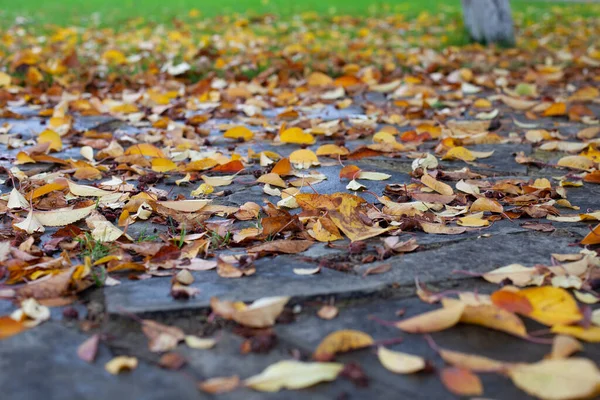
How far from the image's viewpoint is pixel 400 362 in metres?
1.20

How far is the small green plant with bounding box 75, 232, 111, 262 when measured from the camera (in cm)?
171

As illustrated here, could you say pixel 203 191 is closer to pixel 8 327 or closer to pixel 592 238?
pixel 8 327

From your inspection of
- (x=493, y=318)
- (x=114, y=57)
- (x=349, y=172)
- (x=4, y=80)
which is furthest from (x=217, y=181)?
(x=114, y=57)

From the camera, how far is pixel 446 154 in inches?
108

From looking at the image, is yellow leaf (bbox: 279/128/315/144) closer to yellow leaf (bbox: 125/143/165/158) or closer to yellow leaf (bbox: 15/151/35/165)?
yellow leaf (bbox: 125/143/165/158)

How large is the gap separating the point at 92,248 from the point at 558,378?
1194mm

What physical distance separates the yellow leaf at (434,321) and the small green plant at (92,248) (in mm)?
823

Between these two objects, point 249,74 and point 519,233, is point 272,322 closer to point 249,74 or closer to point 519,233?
point 519,233

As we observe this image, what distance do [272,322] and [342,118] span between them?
7.68 feet

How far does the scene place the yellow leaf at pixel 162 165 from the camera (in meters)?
2.59

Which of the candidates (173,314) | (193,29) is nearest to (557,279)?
(173,314)

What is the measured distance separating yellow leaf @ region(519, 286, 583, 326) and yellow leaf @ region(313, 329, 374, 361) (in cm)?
36

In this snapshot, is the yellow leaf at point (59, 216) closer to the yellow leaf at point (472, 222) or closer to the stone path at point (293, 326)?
the stone path at point (293, 326)

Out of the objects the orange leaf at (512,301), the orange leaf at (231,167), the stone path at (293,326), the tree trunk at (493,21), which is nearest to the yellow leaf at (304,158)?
the orange leaf at (231,167)
